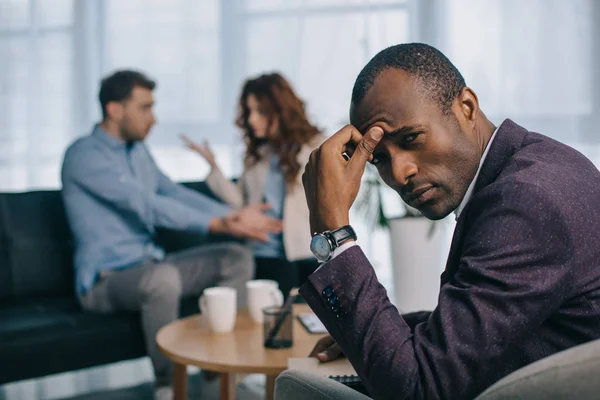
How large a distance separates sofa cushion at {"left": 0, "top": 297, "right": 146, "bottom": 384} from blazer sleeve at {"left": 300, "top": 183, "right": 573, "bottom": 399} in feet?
6.20

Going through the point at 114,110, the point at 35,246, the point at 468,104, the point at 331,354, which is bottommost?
the point at 35,246

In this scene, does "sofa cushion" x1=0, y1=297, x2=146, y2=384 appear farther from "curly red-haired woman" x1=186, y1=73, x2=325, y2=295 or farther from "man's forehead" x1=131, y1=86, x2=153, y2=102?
"man's forehead" x1=131, y1=86, x2=153, y2=102

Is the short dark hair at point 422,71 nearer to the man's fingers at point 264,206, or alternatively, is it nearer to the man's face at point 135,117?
the man's fingers at point 264,206

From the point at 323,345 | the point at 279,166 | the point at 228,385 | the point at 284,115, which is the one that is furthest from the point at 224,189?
the point at 323,345

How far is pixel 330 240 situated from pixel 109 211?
2.24 m

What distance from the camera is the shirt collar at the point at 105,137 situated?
322 cm

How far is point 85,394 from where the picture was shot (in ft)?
10.0

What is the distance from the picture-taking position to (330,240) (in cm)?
109

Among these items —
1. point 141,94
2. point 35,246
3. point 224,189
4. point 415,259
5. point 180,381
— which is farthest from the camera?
point 415,259

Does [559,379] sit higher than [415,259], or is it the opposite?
[559,379]

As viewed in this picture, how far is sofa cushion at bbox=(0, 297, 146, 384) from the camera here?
2588 mm

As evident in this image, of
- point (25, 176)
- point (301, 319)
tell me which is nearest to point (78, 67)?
point (25, 176)

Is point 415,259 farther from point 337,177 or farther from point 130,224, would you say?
point 337,177

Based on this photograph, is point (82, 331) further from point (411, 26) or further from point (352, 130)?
point (411, 26)
